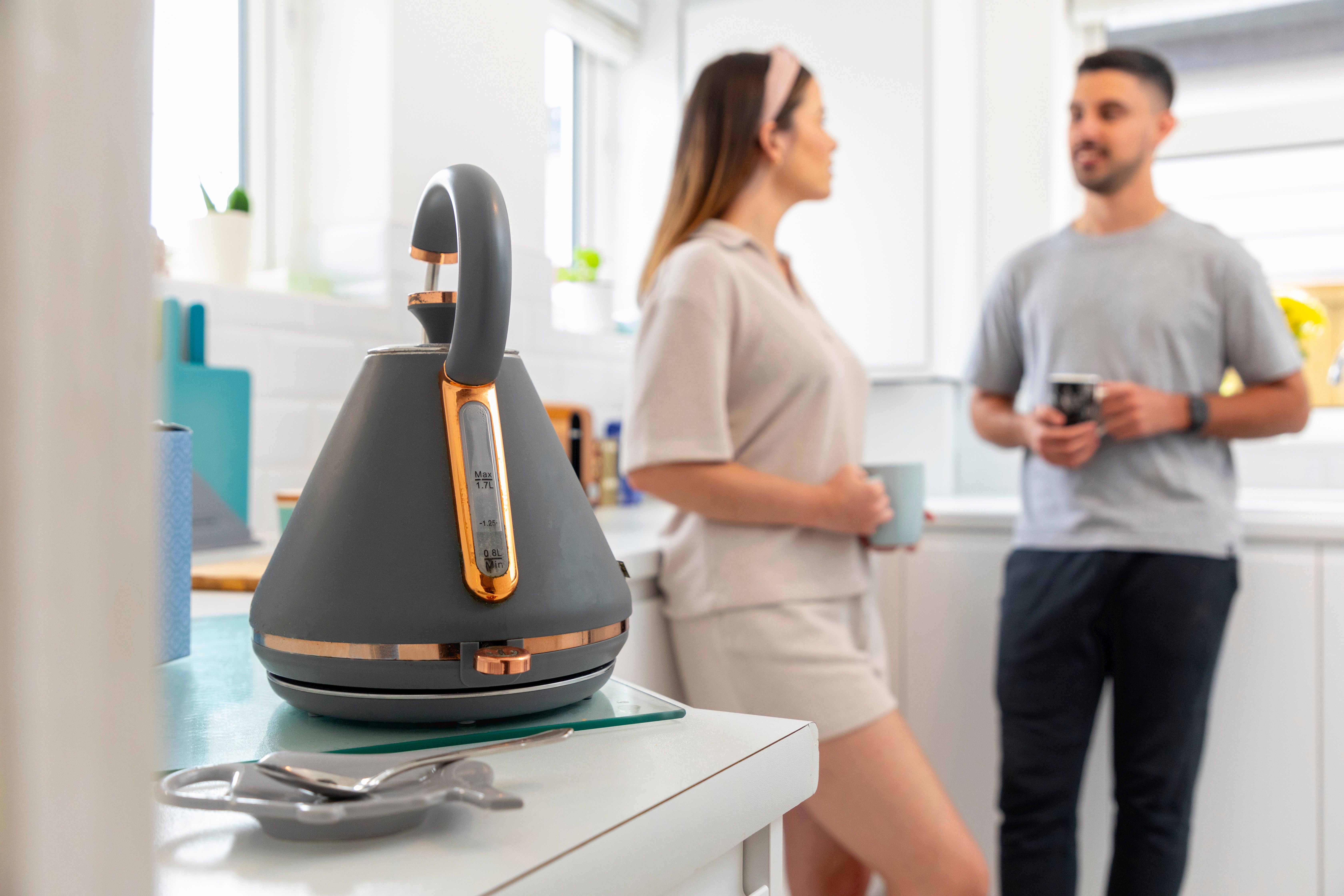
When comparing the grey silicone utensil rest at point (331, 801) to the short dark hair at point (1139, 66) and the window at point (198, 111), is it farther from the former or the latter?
the short dark hair at point (1139, 66)

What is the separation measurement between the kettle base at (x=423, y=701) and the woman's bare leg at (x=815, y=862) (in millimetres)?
1128

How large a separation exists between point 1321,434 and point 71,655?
9.27 ft

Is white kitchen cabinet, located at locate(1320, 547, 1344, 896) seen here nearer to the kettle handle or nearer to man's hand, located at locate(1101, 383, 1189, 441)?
man's hand, located at locate(1101, 383, 1189, 441)

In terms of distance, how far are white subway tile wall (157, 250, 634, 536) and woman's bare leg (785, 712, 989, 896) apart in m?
0.82

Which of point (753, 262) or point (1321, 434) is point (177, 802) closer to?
point (753, 262)

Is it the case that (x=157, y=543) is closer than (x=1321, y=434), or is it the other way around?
(x=157, y=543)

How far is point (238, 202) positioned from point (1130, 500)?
150 cm

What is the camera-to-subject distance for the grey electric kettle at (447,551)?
44 centimetres

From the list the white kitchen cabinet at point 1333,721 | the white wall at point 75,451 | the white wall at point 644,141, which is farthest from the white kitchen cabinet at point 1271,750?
the white wall at point 75,451

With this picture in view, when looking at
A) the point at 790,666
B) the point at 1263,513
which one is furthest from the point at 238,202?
the point at 1263,513

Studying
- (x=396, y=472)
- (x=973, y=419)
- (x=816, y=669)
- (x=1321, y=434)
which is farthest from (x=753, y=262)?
(x=1321, y=434)

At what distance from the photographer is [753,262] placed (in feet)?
4.39

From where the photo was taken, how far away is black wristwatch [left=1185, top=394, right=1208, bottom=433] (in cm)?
160

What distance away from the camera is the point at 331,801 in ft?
1.18
